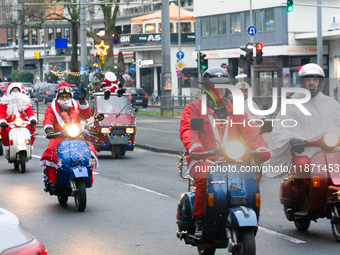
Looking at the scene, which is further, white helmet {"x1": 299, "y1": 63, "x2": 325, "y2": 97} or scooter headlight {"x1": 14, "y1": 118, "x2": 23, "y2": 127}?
scooter headlight {"x1": 14, "y1": 118, "x2": 23, "y2": 127}

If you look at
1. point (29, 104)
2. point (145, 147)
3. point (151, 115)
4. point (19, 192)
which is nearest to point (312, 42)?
point (151, 115)

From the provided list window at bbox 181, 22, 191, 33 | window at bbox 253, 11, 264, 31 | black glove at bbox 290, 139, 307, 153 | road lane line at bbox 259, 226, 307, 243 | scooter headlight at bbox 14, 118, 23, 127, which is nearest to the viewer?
black glove at bbox 290, 139, 307, 153

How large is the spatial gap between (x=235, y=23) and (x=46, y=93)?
15.6 metres

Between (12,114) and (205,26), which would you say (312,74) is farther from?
(205,26)

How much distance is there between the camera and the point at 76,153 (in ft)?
29.4

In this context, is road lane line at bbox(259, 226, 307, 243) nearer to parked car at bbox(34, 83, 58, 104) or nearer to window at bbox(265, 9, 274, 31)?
window at bbox(265, 9, 274, 31)

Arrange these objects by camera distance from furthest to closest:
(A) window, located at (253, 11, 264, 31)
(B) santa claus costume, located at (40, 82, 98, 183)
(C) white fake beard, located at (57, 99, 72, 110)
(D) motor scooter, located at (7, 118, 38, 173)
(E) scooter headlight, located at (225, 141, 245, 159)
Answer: (A) window, located at (253, 11, 264, 31) → (D) motor scooter, located at (7, 118, 38, 173) → (C) white fake beard, located at (57, 99, 72, 110) → (B) santa claus costume, located at (40, 82, 98, 183) → (E) scooter headlight, located at (225, 141, 245, 159)

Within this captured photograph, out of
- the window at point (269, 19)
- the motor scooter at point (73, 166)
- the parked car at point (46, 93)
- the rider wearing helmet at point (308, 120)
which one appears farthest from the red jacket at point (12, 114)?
the parked car at point (46, 93)

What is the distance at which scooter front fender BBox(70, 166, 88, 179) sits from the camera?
8716mm

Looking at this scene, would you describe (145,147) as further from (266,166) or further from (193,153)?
(193,153)

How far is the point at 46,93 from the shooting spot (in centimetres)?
4766

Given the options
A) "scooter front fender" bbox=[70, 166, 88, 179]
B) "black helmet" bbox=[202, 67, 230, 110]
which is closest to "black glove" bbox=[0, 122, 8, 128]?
"scooter front fender" bbox=[70, 166, 88, 179]

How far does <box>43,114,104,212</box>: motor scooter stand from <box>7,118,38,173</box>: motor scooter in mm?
4072

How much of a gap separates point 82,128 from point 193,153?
14.7ft
